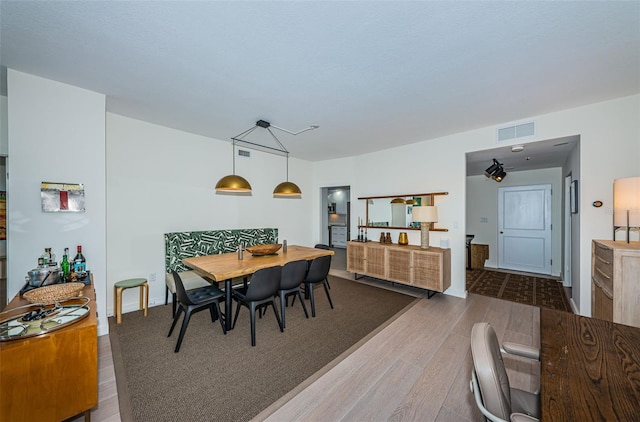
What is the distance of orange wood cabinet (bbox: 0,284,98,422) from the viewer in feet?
4.13

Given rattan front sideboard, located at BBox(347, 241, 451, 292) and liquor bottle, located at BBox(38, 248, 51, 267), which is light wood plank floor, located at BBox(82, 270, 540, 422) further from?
liquor bottle, located at BBox(38, 248, 51, 267)

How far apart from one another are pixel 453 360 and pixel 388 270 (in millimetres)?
2135

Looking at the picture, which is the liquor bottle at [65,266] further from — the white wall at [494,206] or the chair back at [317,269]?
the white wall at [494,206]

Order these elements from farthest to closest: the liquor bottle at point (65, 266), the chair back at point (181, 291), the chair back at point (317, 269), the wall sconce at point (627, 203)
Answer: the chair back at point (317, 269), the chair back at point (181, 291), the liquor bottle at point (65, 266), the wall sconce at point (627, 203)

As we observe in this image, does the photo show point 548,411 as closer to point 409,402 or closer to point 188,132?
point 409,402

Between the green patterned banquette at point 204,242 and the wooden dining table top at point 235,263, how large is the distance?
0.67 m

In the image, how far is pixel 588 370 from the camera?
103 centimetres

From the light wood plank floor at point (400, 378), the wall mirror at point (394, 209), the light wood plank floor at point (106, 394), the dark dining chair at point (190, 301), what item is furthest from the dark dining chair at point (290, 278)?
the wall mirror at point (394, 209)

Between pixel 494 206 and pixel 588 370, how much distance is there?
20.0ft

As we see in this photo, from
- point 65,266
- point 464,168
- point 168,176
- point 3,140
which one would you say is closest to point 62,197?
point 65,266

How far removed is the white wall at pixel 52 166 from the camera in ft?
7.53

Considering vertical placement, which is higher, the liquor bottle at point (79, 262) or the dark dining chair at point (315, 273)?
the liquor bottle at point (79, 262)

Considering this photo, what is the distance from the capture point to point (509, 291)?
426 centimetres

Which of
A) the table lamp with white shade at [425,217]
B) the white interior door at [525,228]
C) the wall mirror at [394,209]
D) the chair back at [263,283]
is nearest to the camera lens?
the chair back at [263,283]
